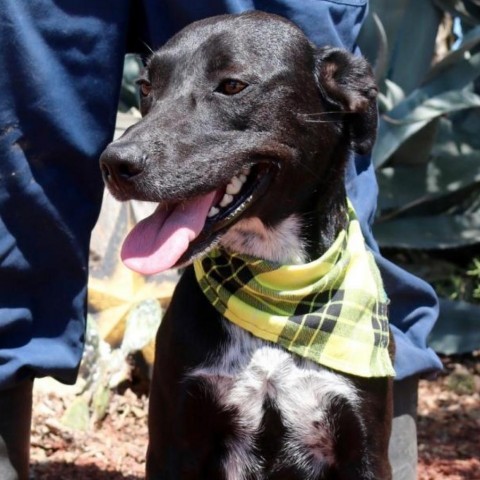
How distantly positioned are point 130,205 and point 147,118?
2353 mm

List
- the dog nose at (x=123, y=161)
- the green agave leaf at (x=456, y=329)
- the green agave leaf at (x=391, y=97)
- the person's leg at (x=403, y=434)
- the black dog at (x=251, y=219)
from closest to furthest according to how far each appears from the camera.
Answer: the dog nose at (x=123, y=161) → the black dog at (x=251, y=219) → the person's leg at (x=403, y=434) → the green agave leaf at (x=391, y=97) → the green agave leaf at (x=456, y=329)

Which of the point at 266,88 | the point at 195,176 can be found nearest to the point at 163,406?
the point at 195,176

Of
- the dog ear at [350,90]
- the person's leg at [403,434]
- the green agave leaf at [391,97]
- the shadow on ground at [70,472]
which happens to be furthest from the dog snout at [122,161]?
the green agave leaf at [391,97]

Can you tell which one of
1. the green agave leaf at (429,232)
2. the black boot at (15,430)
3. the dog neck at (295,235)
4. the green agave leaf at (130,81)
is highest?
the dog neck at (295,235)

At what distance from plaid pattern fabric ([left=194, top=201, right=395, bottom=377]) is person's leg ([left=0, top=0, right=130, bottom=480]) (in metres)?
0.43

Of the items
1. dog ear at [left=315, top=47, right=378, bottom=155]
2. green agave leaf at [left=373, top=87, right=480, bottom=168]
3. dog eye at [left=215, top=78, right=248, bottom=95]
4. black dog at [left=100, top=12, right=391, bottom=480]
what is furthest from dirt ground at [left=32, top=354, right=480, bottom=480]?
dog eye at [left=215, top=78, right=248, bottom=95]

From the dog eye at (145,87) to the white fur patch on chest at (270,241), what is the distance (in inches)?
17.8

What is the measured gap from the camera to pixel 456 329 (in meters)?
4.91

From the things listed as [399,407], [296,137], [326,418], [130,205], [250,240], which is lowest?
[130,205]

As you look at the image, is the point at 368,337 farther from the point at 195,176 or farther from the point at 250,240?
the point at 195,176

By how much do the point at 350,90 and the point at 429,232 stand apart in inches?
86.1

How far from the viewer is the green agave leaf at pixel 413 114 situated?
4.56 meters

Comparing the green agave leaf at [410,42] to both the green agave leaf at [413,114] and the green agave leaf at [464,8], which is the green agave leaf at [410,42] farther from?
the green agave leaf at [413,114]

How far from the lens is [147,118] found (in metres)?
2.64
